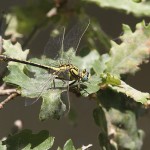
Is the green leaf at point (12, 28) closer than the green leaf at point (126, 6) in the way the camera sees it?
No

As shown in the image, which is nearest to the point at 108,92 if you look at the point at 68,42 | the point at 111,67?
the point at 111,67

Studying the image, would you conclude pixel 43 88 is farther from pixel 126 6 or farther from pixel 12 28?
pixel 12 28

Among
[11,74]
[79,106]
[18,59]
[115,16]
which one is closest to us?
[11,74]

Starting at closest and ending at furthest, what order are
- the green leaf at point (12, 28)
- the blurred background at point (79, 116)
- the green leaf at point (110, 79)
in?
the green leaf at point (110, 79) < the green leaf at point (12, 28) < the blurred background at point (79, 116)

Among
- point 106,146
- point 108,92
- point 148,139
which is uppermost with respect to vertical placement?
point 108,92

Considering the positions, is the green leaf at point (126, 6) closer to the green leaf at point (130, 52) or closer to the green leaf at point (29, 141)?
the green leaf at point (130, 52)

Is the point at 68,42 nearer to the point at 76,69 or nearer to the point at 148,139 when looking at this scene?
the point at 76,69

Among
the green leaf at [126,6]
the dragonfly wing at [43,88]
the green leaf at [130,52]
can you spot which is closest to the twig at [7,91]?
the dragonfly wing at [43,88]
